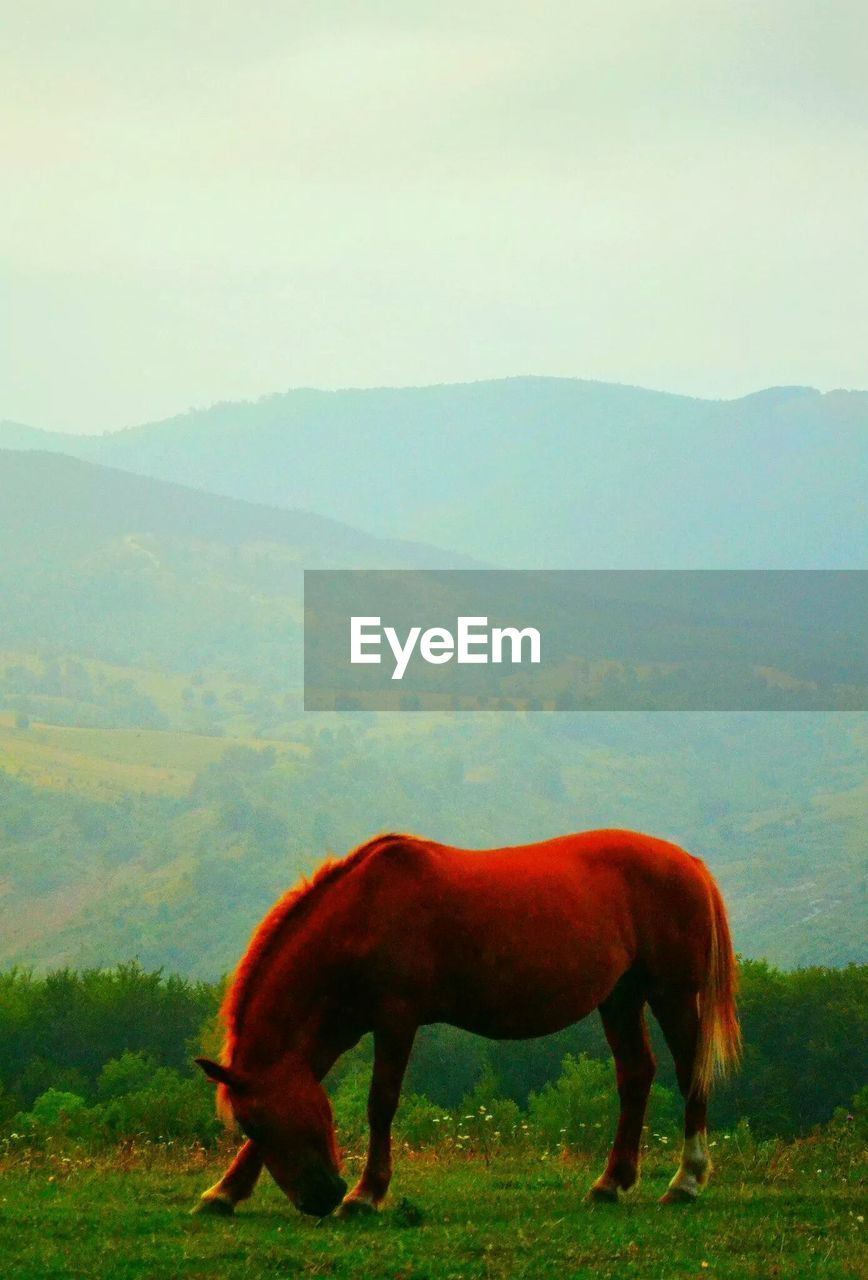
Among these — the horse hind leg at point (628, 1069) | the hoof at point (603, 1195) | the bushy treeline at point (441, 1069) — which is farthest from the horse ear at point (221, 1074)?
the bushy treeline at point (441, 1069)

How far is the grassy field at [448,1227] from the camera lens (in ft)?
29.1

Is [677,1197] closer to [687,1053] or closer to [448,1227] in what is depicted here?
[687,1053]

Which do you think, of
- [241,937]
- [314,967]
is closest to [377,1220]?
[314,967]

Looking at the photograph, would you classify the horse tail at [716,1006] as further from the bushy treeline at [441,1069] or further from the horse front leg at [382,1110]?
the bushy treeline at [441,1069]

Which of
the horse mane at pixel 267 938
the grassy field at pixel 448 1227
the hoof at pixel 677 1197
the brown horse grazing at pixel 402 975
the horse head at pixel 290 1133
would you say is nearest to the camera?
the grassy field at pixel 448 1227

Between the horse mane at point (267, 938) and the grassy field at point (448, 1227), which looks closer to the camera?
the grassy field at point (448, 1227)

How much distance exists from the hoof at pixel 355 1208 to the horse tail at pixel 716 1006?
2.85 meters

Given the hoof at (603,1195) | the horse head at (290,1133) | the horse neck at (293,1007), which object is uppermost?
the horse neck at (293,1007)

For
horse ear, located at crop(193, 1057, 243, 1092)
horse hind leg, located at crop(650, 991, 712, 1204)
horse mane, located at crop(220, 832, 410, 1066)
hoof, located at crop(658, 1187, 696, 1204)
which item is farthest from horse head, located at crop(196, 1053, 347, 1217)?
horse hind leg, located at crop(650, 991, 712, 1204)

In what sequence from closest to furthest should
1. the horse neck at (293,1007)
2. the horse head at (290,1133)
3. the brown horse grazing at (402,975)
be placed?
the horse head at (290,1133), the brown horse grazing at (402,975), the horse neck at (293,1007)

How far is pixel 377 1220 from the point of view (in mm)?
Answer: 10586

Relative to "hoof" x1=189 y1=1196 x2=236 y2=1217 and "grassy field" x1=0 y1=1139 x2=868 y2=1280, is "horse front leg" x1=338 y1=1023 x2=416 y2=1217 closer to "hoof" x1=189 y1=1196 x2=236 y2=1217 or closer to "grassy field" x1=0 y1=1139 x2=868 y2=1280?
"grassy field" x1=0 y1=1139 x2=868 y2=1280

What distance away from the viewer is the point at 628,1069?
40.7ft

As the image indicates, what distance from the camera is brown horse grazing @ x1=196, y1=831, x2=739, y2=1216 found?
1084 cm
